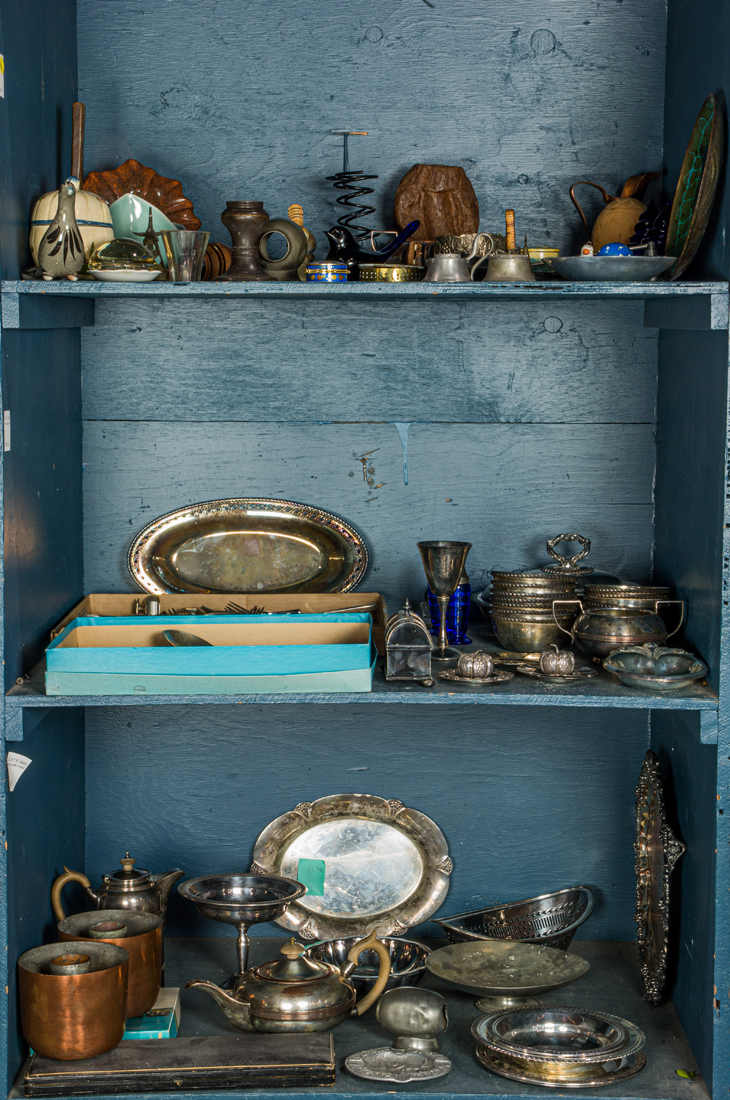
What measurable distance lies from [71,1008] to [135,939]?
243 mm

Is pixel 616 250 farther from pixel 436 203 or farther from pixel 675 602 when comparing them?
pixel 675 602

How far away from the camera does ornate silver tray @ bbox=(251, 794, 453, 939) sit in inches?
112

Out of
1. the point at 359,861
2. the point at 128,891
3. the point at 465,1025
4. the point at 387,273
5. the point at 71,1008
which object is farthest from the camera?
the point at 359,861

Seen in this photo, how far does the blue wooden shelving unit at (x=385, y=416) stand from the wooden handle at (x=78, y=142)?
0.04 m

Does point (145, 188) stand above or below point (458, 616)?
above

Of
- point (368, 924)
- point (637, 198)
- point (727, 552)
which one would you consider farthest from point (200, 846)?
point (637, 198)

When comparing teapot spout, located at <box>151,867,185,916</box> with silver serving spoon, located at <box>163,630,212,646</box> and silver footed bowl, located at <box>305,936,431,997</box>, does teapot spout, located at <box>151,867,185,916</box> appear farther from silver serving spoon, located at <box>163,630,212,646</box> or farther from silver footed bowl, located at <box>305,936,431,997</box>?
silver serving spoon, located at <box>163,630,212,646</box>

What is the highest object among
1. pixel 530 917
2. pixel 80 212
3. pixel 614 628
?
pixel 80 212

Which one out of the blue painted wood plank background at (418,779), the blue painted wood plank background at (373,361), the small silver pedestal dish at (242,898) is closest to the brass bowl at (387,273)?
the blue painted wood plank background at (373,361)

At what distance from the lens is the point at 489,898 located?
289cm

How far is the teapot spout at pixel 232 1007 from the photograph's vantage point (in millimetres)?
2367

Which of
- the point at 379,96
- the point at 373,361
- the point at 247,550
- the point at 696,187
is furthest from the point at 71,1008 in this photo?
the point at 379,96

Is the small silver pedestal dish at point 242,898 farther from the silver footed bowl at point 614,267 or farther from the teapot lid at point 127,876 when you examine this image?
the silver footed bowl at point 614,267

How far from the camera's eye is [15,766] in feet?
7.31
